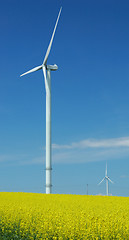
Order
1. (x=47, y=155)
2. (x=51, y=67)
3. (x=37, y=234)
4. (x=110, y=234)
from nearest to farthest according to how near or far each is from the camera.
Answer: (x=110, y=234) → (x=37, y=234) → (x=47, y=155) → (x=51, y=67)

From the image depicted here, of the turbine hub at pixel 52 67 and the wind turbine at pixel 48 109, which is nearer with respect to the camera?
the wind turbine at pixel 48 109

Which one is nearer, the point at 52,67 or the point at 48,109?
the point at 48,109

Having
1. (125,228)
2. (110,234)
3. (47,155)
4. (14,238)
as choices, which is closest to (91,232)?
(110,234)

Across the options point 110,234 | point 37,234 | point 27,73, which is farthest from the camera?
point 27,73

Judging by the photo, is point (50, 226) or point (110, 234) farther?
point (50, 226)

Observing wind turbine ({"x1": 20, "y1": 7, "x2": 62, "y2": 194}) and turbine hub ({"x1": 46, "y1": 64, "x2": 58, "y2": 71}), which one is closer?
wind turbine ({"x1": 20, "y1": 7, "x2": 62, "y2": 194})

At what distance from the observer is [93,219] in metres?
11.1

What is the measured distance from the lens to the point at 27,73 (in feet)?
147

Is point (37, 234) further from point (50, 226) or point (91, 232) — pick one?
point (91, 232)

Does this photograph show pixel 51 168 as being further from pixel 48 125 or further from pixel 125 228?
pixel 125 228

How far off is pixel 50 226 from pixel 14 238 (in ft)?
7.06

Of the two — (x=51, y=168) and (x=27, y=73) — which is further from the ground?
(x=27, y=73)

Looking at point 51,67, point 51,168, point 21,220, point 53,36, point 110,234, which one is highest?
point 53,36

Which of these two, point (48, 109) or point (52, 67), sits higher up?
point (52, 67)
